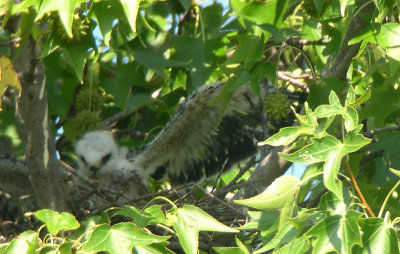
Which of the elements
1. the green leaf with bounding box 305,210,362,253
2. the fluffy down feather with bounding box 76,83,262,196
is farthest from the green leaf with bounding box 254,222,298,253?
the fluffy down feather with bounding box 76,83,262,196

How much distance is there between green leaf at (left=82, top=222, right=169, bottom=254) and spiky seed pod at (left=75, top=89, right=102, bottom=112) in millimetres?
1702

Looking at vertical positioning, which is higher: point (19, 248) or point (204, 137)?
point (19, 248)

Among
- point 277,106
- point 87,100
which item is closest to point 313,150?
point 277,106

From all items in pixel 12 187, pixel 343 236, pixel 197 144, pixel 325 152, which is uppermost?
pixel 325 152

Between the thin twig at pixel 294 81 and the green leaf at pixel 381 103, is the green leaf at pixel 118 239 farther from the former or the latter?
the thin twig at pixel 294 81

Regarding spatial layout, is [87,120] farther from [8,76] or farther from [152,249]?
[152,249]

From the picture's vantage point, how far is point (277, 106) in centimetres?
298

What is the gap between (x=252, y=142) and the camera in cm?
332

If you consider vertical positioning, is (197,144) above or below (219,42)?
below

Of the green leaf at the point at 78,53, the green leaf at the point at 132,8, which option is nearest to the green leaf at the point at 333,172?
the green leaf at the point at 132,8

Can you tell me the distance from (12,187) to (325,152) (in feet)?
7.95

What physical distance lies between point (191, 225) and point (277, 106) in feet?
3.37

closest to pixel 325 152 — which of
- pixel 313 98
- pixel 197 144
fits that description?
pixel 313 98

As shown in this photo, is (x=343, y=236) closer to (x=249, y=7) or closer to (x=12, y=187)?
(x=249, y=7)
